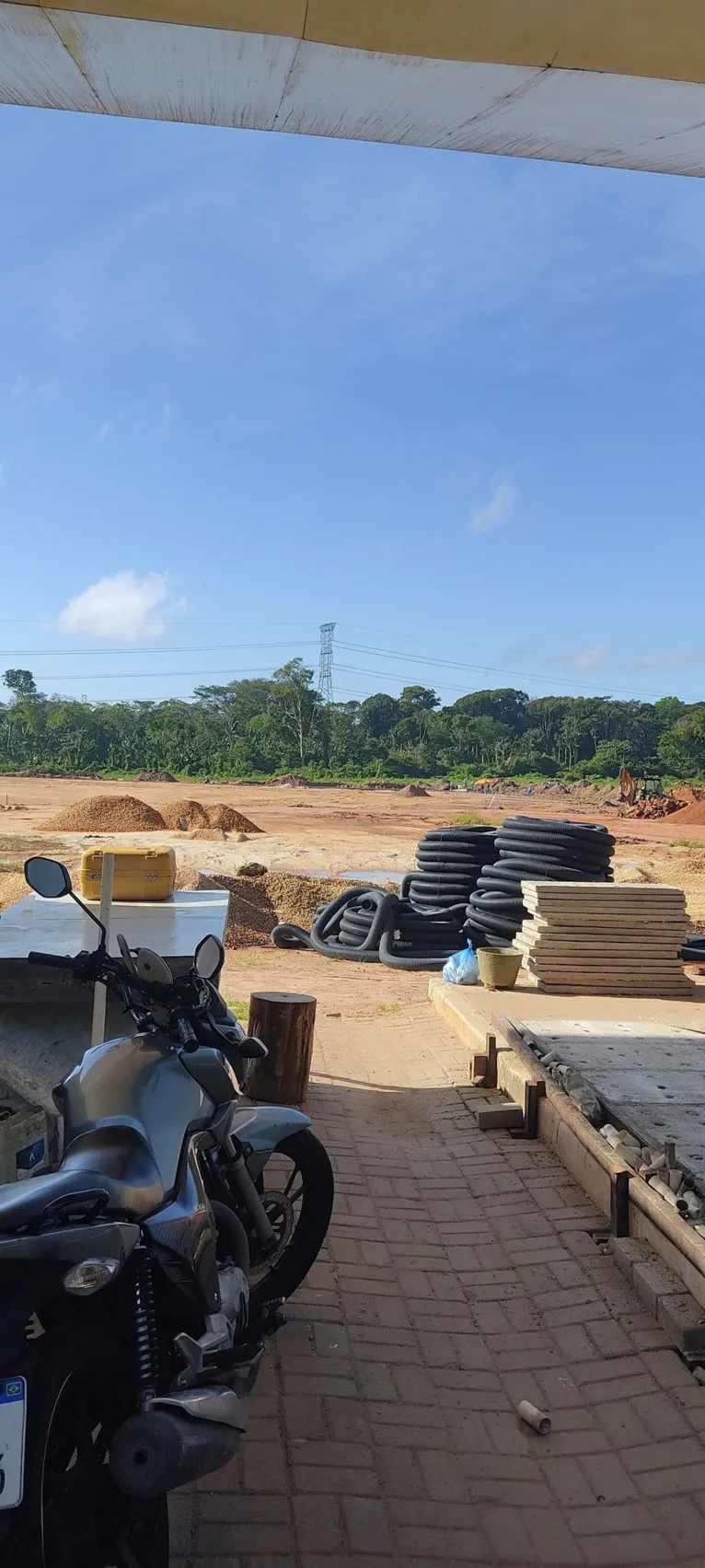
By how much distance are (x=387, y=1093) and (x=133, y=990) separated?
12.8ft

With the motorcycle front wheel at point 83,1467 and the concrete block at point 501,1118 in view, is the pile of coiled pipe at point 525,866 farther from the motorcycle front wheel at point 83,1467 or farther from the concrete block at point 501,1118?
the motorcycle front wheel at point 83,1467

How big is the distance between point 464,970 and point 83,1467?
6.80m

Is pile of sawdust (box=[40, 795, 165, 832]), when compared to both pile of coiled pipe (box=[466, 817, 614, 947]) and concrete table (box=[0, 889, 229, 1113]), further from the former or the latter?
concrete table (box=[0, 889, 229, 1113])

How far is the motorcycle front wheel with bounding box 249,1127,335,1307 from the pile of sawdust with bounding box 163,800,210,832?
70.8ft

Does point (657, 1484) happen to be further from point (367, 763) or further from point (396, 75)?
point (367, 763)

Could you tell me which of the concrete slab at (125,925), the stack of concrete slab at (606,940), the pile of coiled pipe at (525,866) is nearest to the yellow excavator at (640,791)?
the pile of coiled pipe at (525,866)

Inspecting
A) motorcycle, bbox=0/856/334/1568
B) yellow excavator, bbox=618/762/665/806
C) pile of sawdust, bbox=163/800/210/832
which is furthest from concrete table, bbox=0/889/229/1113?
yellow excavator, bbox=618/762/665/806

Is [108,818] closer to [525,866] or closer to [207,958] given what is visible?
[525,866]

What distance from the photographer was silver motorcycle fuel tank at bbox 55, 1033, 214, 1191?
2.63 m

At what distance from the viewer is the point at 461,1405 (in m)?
3.36

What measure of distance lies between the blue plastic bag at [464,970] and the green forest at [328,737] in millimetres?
45425

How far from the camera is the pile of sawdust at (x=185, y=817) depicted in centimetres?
2582

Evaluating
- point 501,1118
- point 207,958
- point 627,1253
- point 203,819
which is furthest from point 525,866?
point 203,819

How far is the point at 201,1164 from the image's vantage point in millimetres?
3098
